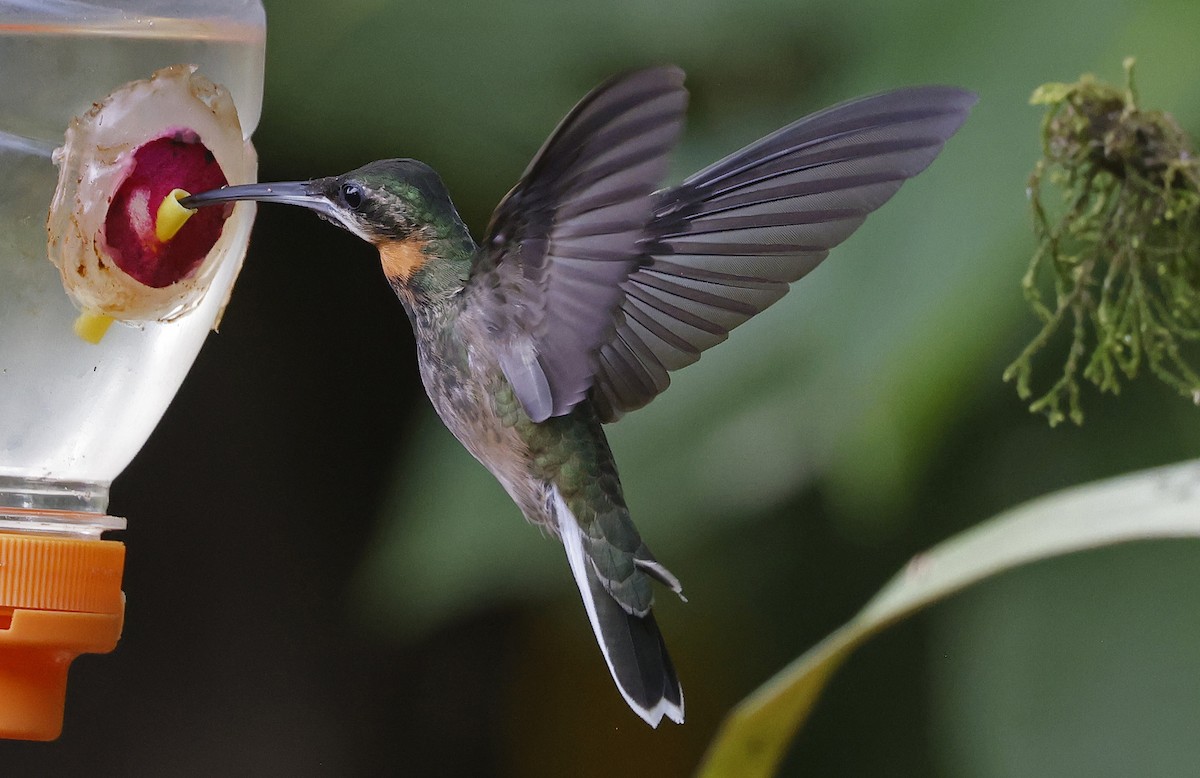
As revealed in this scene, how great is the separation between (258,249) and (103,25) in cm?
94

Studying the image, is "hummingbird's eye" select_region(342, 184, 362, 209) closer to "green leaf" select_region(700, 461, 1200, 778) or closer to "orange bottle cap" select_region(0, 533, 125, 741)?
"orange bottle cap" select_region(0, 533, 125, 741)

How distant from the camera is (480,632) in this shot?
1921mm

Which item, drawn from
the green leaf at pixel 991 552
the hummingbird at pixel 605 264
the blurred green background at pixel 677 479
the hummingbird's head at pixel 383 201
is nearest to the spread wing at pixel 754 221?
the hummingbird at pixel 605 264

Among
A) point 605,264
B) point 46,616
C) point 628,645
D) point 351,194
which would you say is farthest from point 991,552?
point 46,616

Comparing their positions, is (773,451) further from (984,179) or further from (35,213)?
(35,213)

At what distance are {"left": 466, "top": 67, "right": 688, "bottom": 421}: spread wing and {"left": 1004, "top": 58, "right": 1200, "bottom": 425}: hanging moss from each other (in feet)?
1.25

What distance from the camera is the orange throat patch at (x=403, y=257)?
63 cm

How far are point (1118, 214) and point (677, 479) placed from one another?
20.8 inches

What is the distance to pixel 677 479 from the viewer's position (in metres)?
1.28

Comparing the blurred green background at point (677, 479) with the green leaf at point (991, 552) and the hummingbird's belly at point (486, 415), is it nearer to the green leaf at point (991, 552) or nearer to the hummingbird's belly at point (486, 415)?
the green leaf at point (991, 552)

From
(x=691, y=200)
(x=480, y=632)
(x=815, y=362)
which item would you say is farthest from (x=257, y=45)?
(x=480, y=632)

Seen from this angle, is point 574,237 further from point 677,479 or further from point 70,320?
point 677,479

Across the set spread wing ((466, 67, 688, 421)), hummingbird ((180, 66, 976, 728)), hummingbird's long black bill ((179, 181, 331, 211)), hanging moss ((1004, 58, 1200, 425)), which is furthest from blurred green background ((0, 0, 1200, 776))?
hummingbird's long black bill ((179, 181, 331, 211))

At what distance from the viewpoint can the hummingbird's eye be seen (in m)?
0.58
